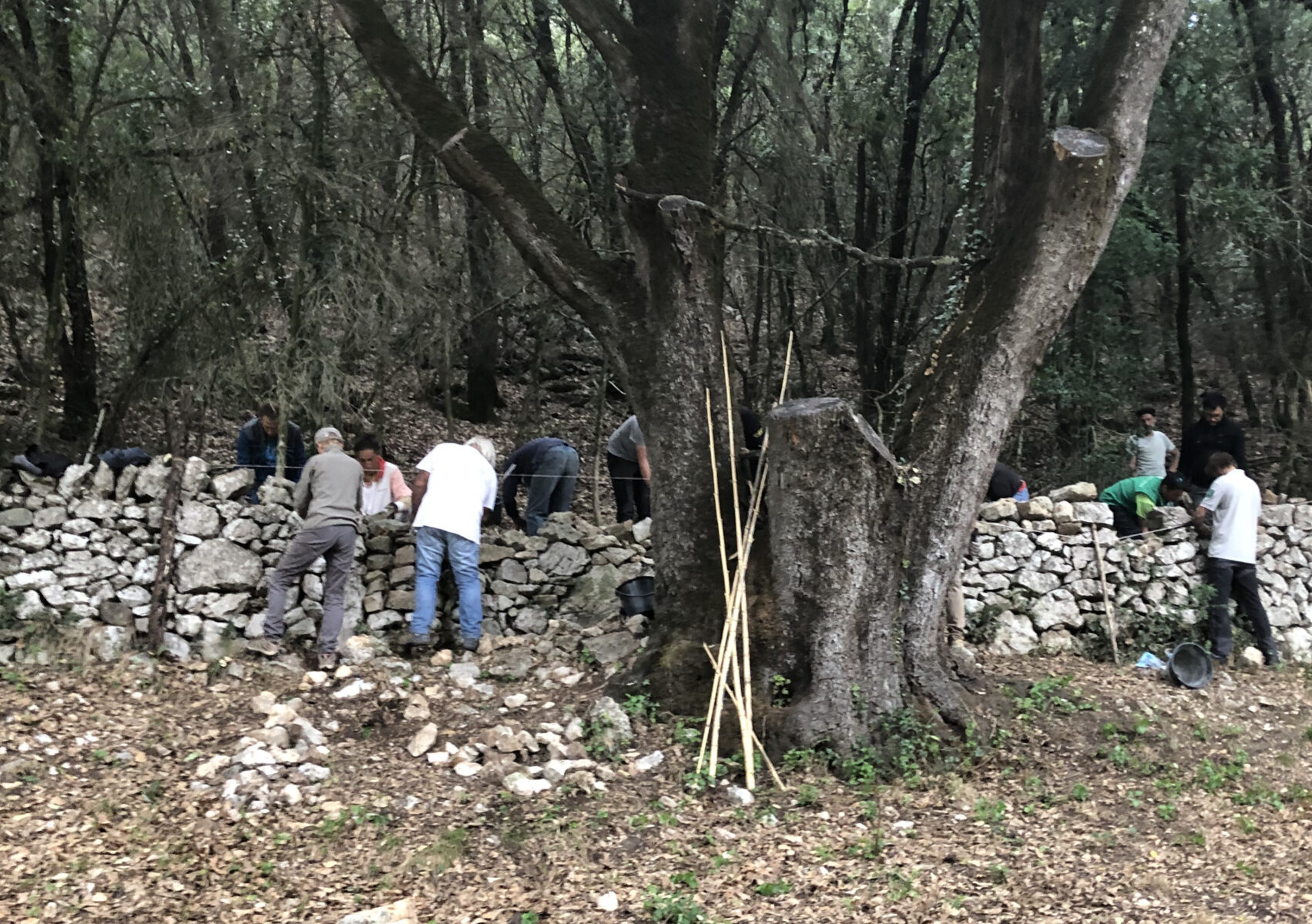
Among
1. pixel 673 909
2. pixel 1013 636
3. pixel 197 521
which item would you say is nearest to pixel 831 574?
pixel 673 909

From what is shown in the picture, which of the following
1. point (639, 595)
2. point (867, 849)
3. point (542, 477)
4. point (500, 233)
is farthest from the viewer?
point (500, 233)

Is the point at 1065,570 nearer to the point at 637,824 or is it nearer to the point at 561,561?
the point at 561,561

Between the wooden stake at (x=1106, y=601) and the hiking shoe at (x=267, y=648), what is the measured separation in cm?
571

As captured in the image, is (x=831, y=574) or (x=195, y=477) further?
(x=195, y=477)

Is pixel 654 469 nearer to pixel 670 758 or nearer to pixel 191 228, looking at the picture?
pixel 670 758

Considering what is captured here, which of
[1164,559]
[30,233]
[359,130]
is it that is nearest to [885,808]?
[1164,559]

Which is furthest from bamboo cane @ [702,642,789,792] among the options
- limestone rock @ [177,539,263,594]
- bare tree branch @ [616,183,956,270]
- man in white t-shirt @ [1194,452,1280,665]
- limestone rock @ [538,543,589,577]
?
man in white t-shirt @ [1194,452,1280,665]

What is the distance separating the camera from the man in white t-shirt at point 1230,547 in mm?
7391

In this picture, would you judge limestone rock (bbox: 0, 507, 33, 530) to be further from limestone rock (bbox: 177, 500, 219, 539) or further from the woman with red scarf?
the woman with red scarf

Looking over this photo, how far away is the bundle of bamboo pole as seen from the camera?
490cm

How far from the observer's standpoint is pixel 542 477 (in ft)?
24.6

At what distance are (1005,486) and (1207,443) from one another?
2208 millimetres

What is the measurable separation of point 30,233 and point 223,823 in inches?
235

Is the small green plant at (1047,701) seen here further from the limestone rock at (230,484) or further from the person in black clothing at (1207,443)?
the limestone rock at (230,484)
